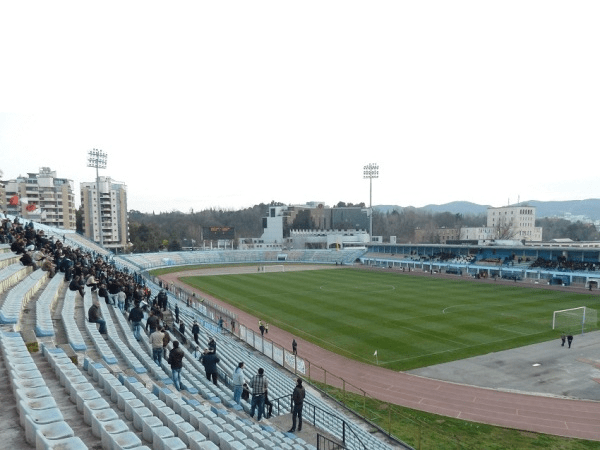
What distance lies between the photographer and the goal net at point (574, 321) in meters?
29.3

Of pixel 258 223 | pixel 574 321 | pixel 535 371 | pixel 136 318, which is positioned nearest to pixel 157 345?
pixel 136 318

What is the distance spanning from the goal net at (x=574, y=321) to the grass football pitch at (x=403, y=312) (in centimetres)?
27

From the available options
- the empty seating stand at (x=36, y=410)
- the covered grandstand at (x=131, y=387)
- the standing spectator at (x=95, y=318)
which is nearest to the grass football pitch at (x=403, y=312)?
the covered grandstand at (x=131, y=387)

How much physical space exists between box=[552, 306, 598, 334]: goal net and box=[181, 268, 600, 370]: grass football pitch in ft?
0.87

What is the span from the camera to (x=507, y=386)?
19578 mm

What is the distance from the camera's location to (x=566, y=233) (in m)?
154

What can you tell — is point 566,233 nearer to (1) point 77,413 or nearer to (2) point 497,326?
(2) point 497,326

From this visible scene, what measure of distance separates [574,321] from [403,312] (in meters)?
12.5

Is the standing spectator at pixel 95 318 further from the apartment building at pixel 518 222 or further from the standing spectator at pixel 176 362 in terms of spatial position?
the apartment building at pixel 518 222

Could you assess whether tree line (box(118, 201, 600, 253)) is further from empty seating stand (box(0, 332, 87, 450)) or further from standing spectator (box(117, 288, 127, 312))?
empty seating stand (box(0, 332, 87, 450))

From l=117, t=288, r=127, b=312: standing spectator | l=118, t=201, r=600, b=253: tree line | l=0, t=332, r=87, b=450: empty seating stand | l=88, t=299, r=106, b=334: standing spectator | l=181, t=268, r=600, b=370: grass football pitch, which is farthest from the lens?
l=118, t=201, r=600, b=253: tree line

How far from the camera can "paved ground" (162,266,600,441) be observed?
1655 centimetres

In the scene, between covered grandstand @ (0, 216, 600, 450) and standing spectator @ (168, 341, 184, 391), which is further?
standing spectator @ (168, 341, 184, 391)

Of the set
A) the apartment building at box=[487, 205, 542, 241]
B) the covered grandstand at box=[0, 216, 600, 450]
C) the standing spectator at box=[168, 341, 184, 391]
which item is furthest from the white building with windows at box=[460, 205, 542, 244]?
the standing spectator at box=[168, 341, 184, 391]
